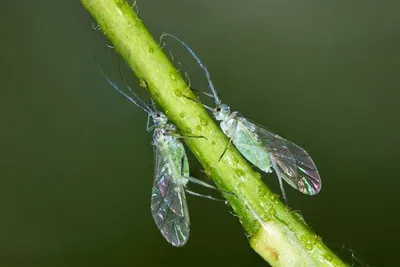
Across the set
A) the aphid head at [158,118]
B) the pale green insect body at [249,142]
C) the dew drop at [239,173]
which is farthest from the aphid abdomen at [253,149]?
the dew drop at [239,173]

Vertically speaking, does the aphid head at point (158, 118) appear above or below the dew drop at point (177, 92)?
below

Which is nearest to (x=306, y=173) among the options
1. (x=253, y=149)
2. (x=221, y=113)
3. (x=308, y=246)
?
(x=253, y=149)

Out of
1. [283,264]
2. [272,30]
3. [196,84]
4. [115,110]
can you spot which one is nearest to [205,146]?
[283,264]

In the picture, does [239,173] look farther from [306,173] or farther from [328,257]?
[306,173]

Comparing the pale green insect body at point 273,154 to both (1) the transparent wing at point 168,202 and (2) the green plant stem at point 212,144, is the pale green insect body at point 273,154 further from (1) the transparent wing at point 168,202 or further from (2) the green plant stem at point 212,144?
(2) the green plant stem at point 212,144

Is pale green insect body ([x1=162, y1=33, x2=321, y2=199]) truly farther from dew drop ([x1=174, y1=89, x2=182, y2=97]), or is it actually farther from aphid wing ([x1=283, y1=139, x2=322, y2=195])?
dew drop ([x1=174, y1=89, x2=182, y2=97])
